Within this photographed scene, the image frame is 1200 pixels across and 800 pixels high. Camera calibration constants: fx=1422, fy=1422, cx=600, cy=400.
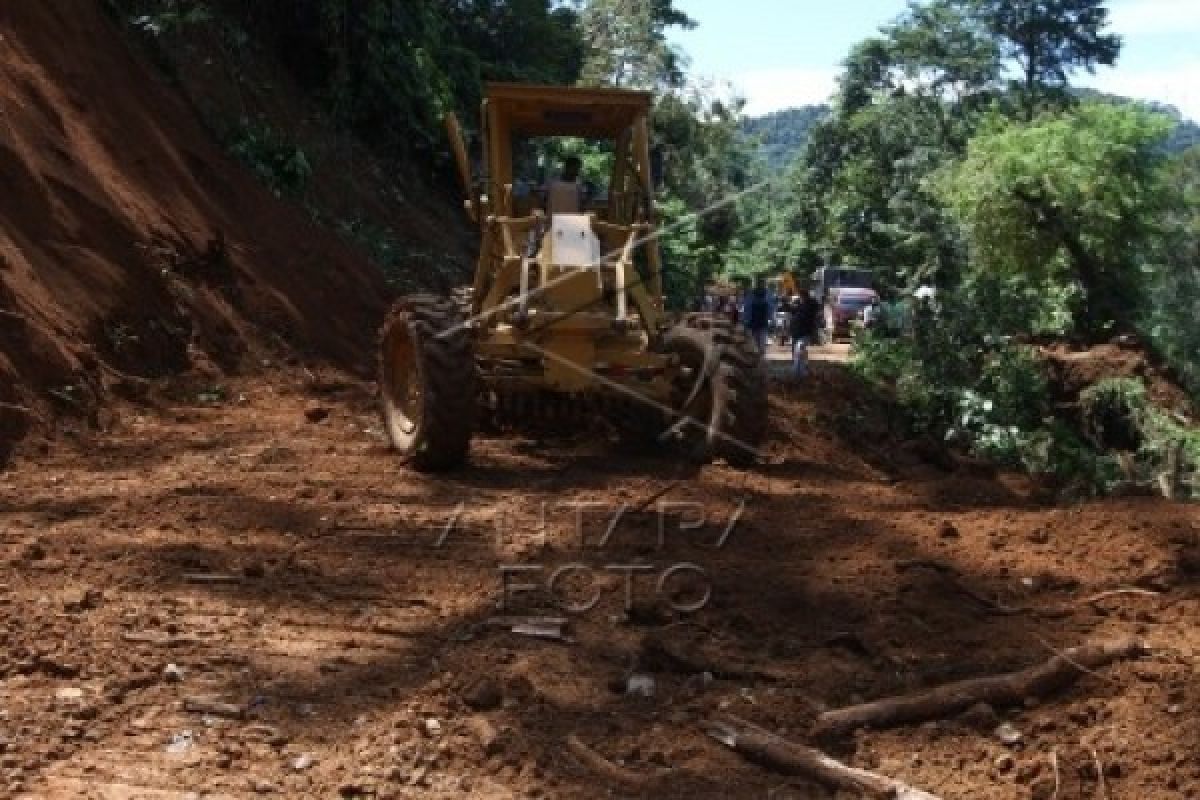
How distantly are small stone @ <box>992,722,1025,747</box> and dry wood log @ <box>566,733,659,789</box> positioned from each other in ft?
3.95

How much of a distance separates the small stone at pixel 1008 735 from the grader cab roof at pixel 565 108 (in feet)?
23.0

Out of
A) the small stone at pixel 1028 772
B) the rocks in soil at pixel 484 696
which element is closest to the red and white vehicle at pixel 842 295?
the rocks in soil at pixel 484 696

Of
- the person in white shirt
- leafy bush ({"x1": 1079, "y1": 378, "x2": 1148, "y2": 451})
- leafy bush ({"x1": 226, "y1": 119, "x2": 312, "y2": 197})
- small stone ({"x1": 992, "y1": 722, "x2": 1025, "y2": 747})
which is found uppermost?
leafy bush ({"x1": 226, "y1": 119, "x2": 312, "y2": 197})

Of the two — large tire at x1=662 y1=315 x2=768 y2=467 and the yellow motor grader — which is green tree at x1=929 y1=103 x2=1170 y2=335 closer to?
the yellow motor grader

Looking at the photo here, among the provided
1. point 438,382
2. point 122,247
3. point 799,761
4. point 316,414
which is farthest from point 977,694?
point 122,247

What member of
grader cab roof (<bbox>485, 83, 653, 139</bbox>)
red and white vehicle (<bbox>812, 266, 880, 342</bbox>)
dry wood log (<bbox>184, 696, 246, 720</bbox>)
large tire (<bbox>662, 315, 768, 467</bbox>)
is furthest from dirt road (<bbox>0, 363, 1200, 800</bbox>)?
red and white vehicle (<bbox>812, 266, 880, 342</bbox>)

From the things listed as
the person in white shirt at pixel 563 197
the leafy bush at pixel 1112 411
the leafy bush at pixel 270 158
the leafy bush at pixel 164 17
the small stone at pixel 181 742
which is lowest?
the leafy bush at pixel 1112 411

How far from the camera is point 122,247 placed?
1253 cm

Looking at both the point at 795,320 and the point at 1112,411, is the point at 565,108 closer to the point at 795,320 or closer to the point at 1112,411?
the point at 795,320

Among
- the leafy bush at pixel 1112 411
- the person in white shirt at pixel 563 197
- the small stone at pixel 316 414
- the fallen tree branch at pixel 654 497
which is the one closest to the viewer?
the fallen tree branch at pixel 654 497

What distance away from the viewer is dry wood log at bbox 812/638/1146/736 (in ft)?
16.2

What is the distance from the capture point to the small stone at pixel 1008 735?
15.7ft

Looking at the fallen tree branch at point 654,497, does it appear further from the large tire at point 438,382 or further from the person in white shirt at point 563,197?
the person in white shirt at point 563,197

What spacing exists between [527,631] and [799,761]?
5.30 ft
